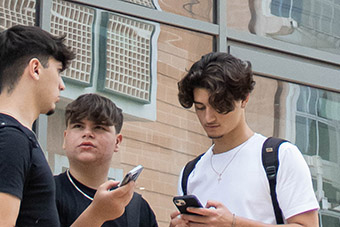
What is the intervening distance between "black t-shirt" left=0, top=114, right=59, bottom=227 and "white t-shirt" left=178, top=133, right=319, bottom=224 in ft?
3.53

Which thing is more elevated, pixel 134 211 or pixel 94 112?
pixel 94 112

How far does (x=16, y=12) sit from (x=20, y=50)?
2.35 meters

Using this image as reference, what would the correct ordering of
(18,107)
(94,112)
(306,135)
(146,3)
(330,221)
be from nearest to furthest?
(18,107), (94,112), (146,3), (330,221), (306,135)

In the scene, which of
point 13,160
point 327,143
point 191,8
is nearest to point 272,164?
point 13,160

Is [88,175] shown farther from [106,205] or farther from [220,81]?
[220,81]

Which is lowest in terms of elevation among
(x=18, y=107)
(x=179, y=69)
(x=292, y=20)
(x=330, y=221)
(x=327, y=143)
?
(x=330, y=221)

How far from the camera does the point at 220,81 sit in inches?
159

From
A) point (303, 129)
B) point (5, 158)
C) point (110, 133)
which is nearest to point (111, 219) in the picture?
point (110, 133)

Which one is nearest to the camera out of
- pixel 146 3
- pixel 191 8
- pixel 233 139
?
pixel 233 139

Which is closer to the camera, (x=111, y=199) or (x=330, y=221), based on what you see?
(x=111, y=199)

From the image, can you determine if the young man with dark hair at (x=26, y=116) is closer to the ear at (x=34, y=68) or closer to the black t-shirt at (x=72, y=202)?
the ear at (x=34, y=68)

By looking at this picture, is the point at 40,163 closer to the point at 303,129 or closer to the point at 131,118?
the point at 131,118

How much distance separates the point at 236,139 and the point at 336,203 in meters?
2.93

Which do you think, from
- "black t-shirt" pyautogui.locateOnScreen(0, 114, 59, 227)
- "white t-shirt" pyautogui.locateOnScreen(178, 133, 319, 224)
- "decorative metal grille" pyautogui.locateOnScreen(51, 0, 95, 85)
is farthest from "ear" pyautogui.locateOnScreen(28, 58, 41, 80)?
"decorative metal grille" pyautogui.locateOnScreen(51, 0, 95, 85)
